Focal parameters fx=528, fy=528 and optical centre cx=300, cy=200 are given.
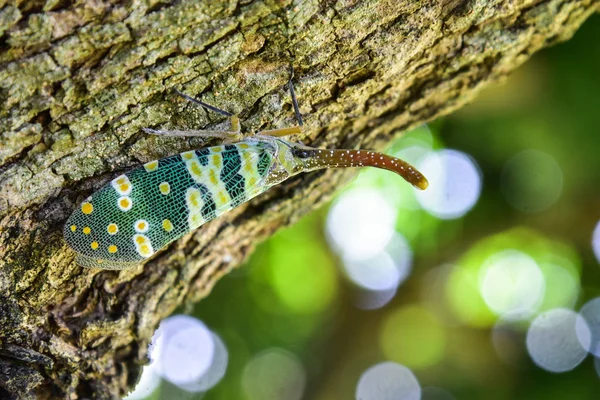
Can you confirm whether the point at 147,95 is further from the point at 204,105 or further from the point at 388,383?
the point at 388,383

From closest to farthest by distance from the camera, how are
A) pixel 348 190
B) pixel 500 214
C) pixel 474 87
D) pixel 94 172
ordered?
1. pixel 94 172
2. pixel 474 87
3. pixel 500 214
4. pixel 348 190

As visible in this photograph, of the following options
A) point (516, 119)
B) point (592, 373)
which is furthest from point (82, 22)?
point (592, 373)

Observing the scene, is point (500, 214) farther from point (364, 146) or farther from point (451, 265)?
point (364, 146)

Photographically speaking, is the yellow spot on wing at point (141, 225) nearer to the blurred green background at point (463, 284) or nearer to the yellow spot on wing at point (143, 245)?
the yellow spot on wing at point (143, 245)

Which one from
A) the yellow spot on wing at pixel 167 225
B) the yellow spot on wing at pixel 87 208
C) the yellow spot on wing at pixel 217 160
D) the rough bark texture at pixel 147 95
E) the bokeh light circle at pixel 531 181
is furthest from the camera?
the bokeh light circle at pixel 531 181

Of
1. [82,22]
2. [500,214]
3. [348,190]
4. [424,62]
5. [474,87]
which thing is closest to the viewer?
[82,22]

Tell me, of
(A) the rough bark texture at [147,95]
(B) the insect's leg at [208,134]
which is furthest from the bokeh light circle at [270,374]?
(B) the insect's leg at [208,134]

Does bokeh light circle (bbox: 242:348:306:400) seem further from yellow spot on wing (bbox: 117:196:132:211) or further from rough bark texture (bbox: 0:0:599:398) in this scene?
yellow spot on wing (bbox: 117:196:132:211)
